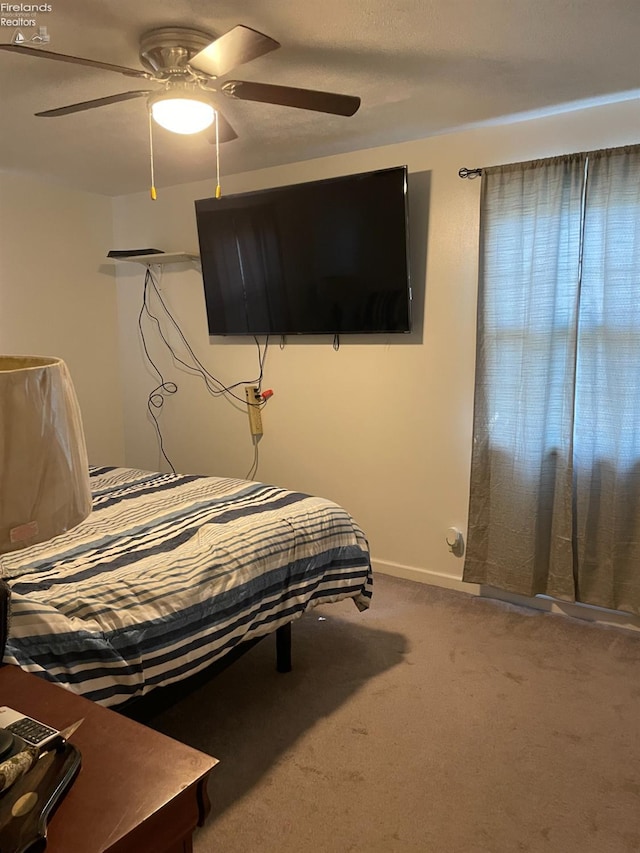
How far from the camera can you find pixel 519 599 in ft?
10.8

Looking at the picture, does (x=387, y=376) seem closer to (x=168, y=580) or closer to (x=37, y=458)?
(x=168, y=580)

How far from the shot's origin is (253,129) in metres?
3.09

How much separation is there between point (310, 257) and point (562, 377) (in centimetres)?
151

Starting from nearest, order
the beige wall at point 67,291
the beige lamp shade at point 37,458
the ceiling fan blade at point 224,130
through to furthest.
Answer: the beige lamp shade at point 37,458 → the ceiling fan blade at point 224,130 → the beige wall at point 67,291

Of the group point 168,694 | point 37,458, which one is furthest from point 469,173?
point 37,458

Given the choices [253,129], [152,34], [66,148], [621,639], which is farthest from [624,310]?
[66,148]

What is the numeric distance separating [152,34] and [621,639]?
10.1 ft

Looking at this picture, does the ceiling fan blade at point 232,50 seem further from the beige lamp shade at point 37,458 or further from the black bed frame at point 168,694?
the black bed frame at point 168,694

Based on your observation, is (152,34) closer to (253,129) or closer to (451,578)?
(253,129)

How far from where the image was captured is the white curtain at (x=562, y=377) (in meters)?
2.80

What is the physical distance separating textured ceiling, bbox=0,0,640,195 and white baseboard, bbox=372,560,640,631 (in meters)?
2.34

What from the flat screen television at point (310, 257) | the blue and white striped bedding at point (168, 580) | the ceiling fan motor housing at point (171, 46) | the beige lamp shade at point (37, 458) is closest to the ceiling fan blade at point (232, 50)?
the ceiling fan motor housing at point (171, 46)
